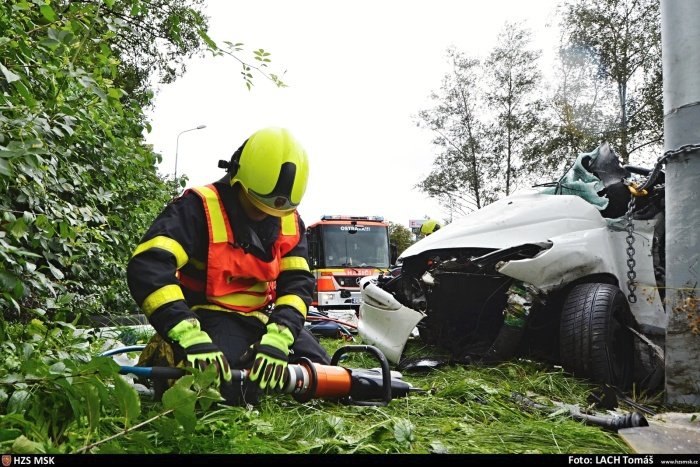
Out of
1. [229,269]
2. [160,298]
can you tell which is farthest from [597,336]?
[160,298]

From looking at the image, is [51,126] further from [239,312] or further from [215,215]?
[239,312]

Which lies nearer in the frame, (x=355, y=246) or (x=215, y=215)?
(x=215, y=215)

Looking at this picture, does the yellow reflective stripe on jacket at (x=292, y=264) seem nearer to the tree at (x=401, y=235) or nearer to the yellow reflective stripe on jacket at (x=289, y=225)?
the yellow reflective stripe on jacket at (x=289, y=225)

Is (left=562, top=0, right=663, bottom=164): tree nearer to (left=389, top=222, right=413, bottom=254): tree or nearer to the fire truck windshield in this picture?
the fire truck windshield

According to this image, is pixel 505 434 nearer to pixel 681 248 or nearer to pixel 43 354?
pixel 681 248

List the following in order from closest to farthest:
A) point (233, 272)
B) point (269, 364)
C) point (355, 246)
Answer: point (269, 364), point (233, 272), point (355, 246)

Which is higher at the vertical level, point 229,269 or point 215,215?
point 215,215

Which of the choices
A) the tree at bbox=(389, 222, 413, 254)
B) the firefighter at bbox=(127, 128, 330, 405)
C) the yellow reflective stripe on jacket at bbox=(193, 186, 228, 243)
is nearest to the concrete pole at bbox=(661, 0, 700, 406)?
the firefighter at bbox=(127, 128, 330, 405)

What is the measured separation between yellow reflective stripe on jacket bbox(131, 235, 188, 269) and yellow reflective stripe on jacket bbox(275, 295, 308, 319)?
549mm

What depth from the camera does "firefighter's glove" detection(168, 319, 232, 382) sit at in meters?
2.04

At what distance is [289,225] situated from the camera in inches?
109

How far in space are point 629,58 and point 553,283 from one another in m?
16.5

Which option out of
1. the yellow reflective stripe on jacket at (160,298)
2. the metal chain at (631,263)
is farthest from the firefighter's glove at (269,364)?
the metal chain at (631,263)

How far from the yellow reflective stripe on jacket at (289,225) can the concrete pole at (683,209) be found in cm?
202
